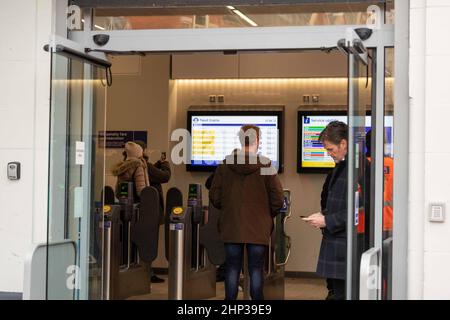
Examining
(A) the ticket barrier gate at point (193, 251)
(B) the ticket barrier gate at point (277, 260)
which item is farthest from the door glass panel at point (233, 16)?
(B) the ticket barrier gate at point (277, 260)

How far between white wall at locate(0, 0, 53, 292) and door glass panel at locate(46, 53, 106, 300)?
31cm

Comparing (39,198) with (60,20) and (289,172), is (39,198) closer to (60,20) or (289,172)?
(60,20)

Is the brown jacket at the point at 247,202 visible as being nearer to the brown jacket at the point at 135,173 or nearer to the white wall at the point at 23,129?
the white wall at the point at 23,129

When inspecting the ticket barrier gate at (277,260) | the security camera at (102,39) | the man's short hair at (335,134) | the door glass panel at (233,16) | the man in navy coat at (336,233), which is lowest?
the ticket barrier gate at (277,260)

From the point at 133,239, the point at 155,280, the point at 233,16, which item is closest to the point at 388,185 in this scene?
the point at 233,16

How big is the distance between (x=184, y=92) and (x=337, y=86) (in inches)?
76.5

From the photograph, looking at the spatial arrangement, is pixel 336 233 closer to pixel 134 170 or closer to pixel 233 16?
pixel 233 16

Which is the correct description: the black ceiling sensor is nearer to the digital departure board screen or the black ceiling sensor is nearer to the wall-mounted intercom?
the wall-mounted intercom

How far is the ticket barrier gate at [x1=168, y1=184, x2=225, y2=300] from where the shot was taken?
28.5 ft

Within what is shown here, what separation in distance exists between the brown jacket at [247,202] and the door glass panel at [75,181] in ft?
4.65


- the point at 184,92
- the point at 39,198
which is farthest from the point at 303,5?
the point at 184,92

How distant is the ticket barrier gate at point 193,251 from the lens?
342 inches
